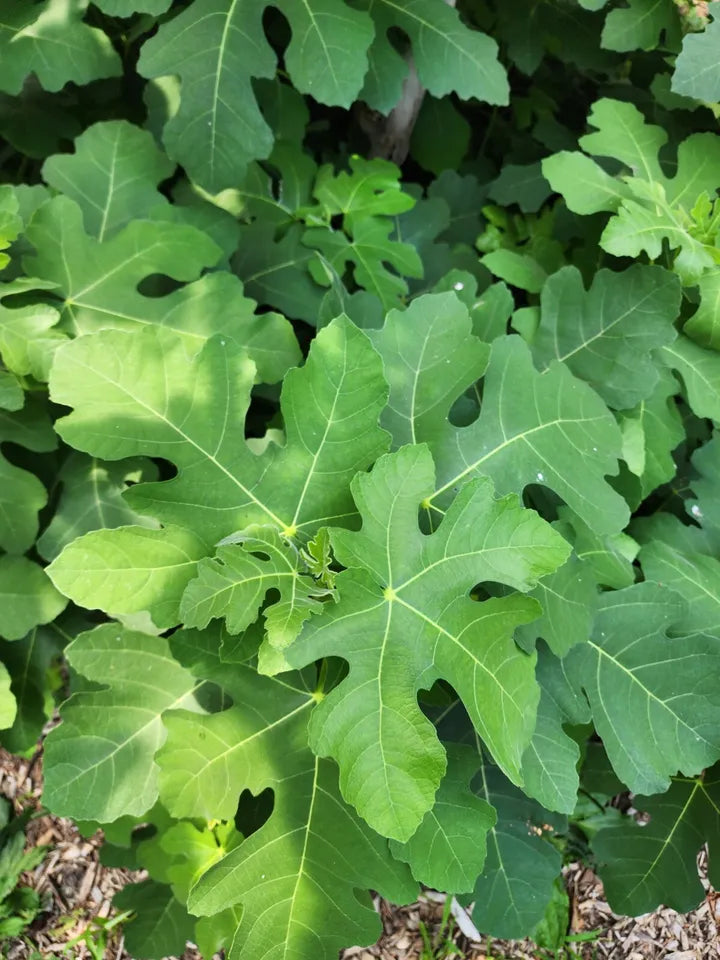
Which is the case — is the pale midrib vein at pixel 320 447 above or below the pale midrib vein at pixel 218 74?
below

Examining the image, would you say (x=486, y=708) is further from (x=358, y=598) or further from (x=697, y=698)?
(x=697, y=698)

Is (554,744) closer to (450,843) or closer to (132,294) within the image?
(450,843)

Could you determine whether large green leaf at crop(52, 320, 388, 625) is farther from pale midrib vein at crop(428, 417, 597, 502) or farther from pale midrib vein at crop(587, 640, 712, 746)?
pale midrib vein at crop(587, 640, 712, 746)

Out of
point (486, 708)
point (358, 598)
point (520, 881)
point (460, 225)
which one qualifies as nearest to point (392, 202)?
point (460, 225)

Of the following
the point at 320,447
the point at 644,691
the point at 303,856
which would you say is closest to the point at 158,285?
the point at 320,447

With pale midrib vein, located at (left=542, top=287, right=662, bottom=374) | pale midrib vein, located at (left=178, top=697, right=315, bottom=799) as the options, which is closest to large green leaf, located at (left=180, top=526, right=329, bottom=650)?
pale midrib vein, located at (left=178, top=697, right=315, bottom=799)

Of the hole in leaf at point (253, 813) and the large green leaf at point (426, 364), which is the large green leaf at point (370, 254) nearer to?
the large green leaf at point (426, 364)

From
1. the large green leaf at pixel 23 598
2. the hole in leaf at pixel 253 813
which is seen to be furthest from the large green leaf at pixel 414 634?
the large green leaf at pixel 23 598
